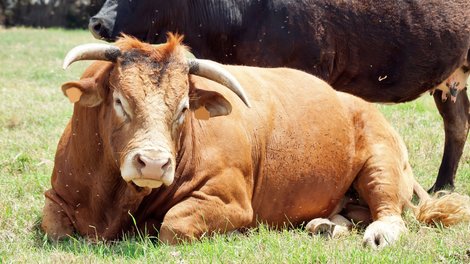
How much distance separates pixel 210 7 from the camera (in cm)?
580

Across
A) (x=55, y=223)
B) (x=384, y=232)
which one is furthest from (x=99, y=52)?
(x=384, y=232)

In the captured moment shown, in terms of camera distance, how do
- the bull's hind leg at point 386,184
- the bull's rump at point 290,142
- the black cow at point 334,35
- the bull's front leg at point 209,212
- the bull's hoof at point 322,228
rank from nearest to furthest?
the bull's front leg at point 209,212 → the bull's hoof at point 322,228 → the bull's rump at point 290,142 → the bull's hind leg at point 386,184 → the black cow at point 334,35

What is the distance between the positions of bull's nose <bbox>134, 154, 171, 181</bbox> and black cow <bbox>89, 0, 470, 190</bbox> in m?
2.77

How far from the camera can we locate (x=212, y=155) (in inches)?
150

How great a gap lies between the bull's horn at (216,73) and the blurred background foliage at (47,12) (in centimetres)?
2225

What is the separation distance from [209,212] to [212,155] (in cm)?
42

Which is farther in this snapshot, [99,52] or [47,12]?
[47,12]

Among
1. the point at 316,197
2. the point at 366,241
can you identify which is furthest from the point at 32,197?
the point at 366,241

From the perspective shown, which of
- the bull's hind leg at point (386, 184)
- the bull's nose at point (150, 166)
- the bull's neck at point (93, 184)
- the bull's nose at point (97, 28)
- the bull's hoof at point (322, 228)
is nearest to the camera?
the bull's nose at point (150, 166)

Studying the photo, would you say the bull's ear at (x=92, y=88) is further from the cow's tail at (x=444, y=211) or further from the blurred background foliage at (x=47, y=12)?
the blurred background foliage at (x=47, y=12)

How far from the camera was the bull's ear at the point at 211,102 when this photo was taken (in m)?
3.70

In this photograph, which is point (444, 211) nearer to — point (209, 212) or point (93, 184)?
point (209, 212)

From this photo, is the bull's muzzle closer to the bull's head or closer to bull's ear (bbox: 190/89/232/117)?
the bull's head

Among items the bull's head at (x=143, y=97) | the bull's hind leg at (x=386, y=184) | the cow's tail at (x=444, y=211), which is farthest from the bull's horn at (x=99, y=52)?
the cow's tail at (x=444, y=211)
